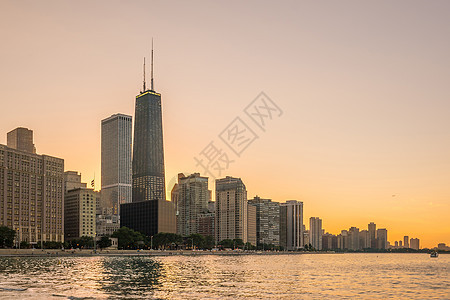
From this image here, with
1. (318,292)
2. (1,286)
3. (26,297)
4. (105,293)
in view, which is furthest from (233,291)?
(1,286)

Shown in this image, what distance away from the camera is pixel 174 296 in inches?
3046

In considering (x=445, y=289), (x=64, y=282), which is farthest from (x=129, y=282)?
(x=445, y=289)

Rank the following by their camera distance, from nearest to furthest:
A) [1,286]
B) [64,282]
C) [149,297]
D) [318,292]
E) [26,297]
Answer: [26,297], [149,297], [1,286], [318,292], [64,282]

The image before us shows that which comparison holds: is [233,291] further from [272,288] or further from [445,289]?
[445,289]

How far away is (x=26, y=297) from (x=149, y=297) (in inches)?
665

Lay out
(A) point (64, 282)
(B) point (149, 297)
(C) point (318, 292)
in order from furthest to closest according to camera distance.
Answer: (A) point (64, 282) → (C) point (318, 292) → (B) point (149, 297)

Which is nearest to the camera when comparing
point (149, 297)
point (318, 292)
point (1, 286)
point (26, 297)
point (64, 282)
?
point (26, 297)

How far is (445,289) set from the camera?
10162 centimetres

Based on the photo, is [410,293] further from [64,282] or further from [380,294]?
[64,282]

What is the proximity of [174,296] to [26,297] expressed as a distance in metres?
21.0

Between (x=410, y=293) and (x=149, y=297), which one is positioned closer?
(x=149, y=297)

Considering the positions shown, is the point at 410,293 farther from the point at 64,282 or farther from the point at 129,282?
the point at 64,282

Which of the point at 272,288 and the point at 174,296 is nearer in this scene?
Result: the point at 174,296

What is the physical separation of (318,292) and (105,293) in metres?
36.2
